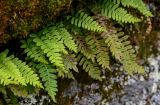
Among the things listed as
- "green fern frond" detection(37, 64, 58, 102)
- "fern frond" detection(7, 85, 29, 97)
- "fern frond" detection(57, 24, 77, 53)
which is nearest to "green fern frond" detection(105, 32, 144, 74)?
"fern frond" detection(57, 24, 77, 53)

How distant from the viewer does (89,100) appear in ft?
14.1

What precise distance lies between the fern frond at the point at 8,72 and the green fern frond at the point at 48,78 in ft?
0.96

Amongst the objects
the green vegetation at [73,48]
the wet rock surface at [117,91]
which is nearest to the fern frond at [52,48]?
the green vegetation at [73,48]

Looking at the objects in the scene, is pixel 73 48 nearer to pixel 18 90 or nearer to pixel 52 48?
pixel 52 48

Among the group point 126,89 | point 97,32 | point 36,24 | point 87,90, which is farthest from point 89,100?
point 36,24

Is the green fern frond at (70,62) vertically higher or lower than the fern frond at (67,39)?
lower

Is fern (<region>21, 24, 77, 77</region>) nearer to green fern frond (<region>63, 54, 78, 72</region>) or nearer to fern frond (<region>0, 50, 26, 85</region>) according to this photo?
green fern frond (<region>63, 54, 78, 72</region>)

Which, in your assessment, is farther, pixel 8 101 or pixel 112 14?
pixel 112 14

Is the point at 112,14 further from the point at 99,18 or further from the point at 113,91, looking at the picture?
the point at 113,91

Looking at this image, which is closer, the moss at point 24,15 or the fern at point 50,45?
the moss at point 24,15

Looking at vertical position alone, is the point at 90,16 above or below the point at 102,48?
above

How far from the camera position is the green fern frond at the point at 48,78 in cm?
387

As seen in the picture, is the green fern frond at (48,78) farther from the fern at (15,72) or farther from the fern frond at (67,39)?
the fern frond at (67,39)

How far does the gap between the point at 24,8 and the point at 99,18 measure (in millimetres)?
964
